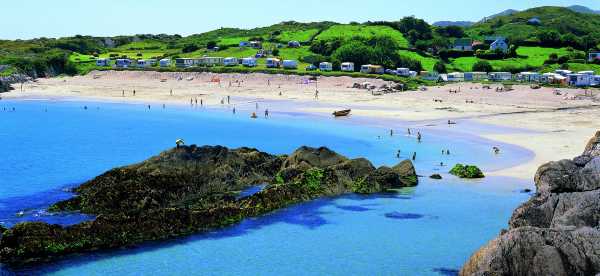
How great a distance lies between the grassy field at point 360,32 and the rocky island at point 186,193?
385 feet

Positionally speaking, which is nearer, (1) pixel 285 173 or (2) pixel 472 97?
(1) pixel 285 173

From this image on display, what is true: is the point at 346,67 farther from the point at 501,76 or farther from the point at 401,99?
the point at 401,99

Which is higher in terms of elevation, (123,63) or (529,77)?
(123,63)

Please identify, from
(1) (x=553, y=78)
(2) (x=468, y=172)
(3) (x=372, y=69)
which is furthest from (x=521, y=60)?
(2) (x=468, y=172)

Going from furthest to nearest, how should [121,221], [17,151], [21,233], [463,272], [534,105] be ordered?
1. [534,105]
2. [17,151]
3. [121,221]
4. [21,233]
5. [463,272]

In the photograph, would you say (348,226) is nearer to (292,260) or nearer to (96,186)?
(292,260)

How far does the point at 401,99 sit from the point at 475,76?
25.4 m

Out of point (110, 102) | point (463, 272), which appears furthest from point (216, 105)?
point (463, 272)

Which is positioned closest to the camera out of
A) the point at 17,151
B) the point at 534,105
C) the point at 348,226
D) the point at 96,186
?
the point at 348,226

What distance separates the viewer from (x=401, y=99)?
98.2 meters

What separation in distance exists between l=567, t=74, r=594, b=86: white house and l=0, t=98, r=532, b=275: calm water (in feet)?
141

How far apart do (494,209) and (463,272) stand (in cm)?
1628

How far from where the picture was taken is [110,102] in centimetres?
11150

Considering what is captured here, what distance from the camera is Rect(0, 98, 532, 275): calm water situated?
28.8 m
